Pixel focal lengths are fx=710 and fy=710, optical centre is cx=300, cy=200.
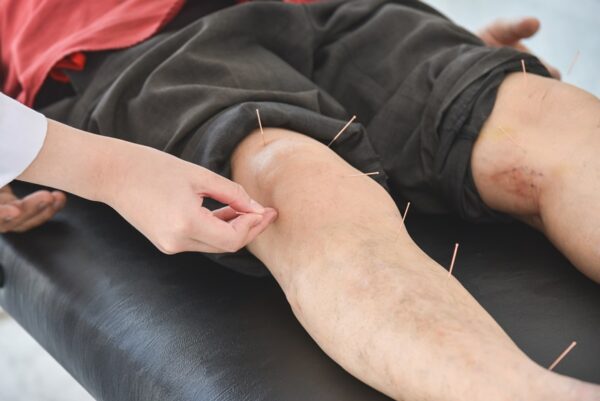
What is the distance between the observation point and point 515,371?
0.57 meters

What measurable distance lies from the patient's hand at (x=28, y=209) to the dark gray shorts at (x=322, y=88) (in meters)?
0.11

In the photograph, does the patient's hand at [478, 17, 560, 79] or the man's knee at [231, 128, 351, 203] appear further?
the patient's hand at [478, 17, 560, 79]

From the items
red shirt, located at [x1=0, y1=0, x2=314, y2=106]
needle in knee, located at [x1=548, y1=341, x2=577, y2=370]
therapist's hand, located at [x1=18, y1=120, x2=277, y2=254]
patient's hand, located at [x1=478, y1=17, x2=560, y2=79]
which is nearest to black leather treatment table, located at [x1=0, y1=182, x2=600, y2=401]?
needle in knee, located at [x1=548, y1=341, x2=577, y2=370]

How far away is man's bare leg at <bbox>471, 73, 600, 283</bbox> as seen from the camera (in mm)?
741

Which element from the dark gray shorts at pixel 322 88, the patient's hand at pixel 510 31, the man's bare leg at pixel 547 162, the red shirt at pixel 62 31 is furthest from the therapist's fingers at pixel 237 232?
the patient's hand at pixel 510 31

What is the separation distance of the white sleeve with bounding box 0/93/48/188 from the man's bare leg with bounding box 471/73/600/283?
49 cm

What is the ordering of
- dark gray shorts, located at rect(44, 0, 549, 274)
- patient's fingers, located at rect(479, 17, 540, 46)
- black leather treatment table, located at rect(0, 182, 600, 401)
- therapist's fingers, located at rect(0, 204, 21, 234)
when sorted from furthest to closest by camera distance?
patient's fingers, located at rect(479, 17, 540, 46) → therapist's fingers, located at rect(0, 204, 21, 234) → dark gray shorts, located at rect(44, 0, 549, 274) → black leather treatment table, located at rect(0, 182, 600, 401)

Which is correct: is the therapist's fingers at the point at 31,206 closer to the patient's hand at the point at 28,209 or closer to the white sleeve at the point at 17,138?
the patient's hand at the point at 28,209

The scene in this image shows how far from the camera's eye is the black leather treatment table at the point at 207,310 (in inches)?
27.5

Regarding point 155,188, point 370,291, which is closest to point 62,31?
point 155,188

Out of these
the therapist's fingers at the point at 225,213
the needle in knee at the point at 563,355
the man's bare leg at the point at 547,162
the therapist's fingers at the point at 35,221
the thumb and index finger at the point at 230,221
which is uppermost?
the man's bare leg at the point at 547,162

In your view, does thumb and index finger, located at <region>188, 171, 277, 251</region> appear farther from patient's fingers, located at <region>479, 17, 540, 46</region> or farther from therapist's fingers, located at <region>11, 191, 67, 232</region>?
patient's fingers, located at <region>479, 17, 540, 46</region>

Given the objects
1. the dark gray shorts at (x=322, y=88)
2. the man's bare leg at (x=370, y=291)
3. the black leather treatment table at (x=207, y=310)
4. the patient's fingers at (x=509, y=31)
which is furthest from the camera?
the patient's fingers at (x=509, y=31)

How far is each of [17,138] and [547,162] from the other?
56cm
